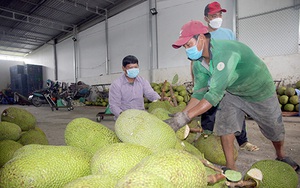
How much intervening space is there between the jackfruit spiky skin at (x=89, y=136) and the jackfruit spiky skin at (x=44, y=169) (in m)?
0.20

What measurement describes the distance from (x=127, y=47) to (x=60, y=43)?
24.3 ft

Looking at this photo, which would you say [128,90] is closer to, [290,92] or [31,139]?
[31,139]

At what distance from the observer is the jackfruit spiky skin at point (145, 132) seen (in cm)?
92

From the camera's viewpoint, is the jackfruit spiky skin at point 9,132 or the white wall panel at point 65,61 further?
the white wall panel at point 65,61

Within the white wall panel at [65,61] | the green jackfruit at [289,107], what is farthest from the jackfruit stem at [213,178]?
the white wall panel at [65,61]

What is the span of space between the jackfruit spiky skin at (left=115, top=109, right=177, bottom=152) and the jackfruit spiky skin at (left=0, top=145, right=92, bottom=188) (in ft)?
0.79

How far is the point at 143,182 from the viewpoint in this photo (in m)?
0.51

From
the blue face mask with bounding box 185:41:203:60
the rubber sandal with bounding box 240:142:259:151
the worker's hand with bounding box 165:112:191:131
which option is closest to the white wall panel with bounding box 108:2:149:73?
the rubber sandal with bounding box 240:142:259:151

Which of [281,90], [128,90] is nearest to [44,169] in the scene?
[128,90]

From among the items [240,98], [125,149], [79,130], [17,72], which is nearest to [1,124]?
[79,130]

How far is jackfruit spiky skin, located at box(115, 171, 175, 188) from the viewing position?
51 cm

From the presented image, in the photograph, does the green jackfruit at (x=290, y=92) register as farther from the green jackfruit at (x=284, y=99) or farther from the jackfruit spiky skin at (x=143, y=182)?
the jackfruit spiky skin at (x=143, y=182)

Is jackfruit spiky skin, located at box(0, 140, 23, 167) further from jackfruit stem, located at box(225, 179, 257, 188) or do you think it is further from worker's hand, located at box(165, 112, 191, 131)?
jackfruit stem, located at box(225, 179, 257, 188)

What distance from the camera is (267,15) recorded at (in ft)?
18.4
